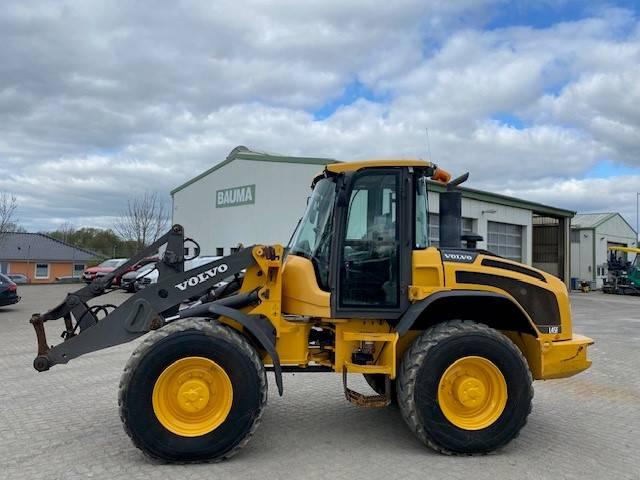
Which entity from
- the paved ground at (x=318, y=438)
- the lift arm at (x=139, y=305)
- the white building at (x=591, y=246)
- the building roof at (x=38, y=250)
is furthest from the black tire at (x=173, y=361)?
the building roof at (x=38, y=250)

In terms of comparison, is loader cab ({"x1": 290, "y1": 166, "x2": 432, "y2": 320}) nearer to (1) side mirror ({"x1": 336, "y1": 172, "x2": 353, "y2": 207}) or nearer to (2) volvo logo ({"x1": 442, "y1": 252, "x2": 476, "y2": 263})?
(1) side mirror ({"x1": 336, "y1": 172, "x2": 353, "y2": 207})

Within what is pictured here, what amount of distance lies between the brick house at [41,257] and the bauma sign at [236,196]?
126 feet

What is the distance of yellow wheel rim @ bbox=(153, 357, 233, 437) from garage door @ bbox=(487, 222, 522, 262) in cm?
2556

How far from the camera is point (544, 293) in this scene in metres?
5.32

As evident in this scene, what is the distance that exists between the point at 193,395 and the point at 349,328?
1.47 m

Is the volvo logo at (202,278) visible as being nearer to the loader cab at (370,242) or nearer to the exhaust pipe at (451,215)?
the loader cab at (370,242)

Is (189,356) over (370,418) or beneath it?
Result: over

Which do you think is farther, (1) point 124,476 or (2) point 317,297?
(2) point 317,297

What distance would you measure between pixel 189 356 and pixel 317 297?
1.20m

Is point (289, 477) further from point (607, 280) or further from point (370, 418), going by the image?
point (607, 280)

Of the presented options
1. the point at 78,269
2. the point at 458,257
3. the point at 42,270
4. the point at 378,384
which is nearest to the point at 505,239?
the point at 378,384

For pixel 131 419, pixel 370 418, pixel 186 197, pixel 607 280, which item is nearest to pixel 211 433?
pixel 131 419

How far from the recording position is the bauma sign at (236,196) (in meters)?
24.2

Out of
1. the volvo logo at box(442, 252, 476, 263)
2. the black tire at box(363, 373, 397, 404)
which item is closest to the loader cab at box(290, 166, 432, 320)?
the volvo logo at box(442, 252, 476, 263)
